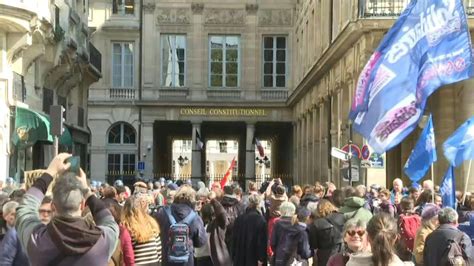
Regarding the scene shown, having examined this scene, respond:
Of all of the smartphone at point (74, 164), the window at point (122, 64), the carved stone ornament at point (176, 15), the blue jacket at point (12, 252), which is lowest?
the blue jacket at point (12, 252)

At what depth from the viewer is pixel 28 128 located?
2275cm

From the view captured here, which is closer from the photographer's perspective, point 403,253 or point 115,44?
point 403,253

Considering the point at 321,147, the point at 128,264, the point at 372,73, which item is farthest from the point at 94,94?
Result: the point at 128,264

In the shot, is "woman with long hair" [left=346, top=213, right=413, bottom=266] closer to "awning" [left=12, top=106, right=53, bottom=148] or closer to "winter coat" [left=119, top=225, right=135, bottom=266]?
"winter coat" [left=119, top=225, right=135, bottom=266]

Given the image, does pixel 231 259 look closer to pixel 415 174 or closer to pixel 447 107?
pixel 415 174

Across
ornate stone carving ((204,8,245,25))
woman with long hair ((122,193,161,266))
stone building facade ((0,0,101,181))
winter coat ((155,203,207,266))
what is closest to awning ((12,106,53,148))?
stone building facade ((0,0,101,181))

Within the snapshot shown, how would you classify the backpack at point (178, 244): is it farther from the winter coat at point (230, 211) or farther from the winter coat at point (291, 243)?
the winter coat at point (230, 211)

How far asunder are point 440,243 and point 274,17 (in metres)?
41.0

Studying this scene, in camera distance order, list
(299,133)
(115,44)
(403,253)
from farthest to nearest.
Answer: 1. (115,44)
2. (299,133)
3. (403,253)

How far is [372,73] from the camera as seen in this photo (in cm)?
1270

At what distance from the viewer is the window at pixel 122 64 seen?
4838 cm

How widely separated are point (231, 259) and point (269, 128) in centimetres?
4144

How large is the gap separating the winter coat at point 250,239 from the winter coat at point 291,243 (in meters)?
0.96

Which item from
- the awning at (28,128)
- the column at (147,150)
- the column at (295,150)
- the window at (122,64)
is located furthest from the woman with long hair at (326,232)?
the window at (122,64)
